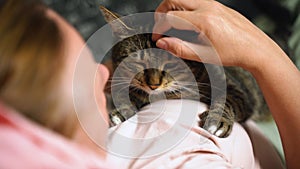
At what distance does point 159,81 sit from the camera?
1066 mm

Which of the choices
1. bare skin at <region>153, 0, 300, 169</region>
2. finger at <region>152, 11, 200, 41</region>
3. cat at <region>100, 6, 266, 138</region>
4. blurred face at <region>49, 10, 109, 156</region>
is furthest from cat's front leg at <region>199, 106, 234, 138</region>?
blurred face at <region>49, 10, 109, 156</region>

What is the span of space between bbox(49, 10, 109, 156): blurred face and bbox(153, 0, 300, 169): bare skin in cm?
29

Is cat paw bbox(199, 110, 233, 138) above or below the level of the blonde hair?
below

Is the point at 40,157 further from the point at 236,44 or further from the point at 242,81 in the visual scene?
the point at 242,81

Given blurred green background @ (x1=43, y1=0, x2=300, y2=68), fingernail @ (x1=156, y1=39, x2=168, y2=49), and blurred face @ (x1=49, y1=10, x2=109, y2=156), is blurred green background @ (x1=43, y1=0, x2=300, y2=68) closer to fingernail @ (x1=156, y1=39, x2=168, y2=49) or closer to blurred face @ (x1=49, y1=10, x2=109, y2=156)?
fingernail @ (x1=156, y1=39, x2=168, y2=49)

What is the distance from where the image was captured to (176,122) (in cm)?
90

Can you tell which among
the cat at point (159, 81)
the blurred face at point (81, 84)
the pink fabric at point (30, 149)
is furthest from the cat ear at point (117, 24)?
the pink fabric at point (30, 149)

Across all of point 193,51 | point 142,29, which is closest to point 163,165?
point 193,51

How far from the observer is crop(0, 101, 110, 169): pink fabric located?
1.30 feet

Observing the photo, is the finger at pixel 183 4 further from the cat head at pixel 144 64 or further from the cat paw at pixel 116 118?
the cat paw at pixel 116 118

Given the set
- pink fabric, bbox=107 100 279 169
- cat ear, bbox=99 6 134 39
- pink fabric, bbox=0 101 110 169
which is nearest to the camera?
pink fabric, bbox=0 101 110 169

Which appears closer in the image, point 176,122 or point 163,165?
point 163,165

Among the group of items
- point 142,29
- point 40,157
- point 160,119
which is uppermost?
point 40,157

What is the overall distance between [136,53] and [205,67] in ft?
0.54
